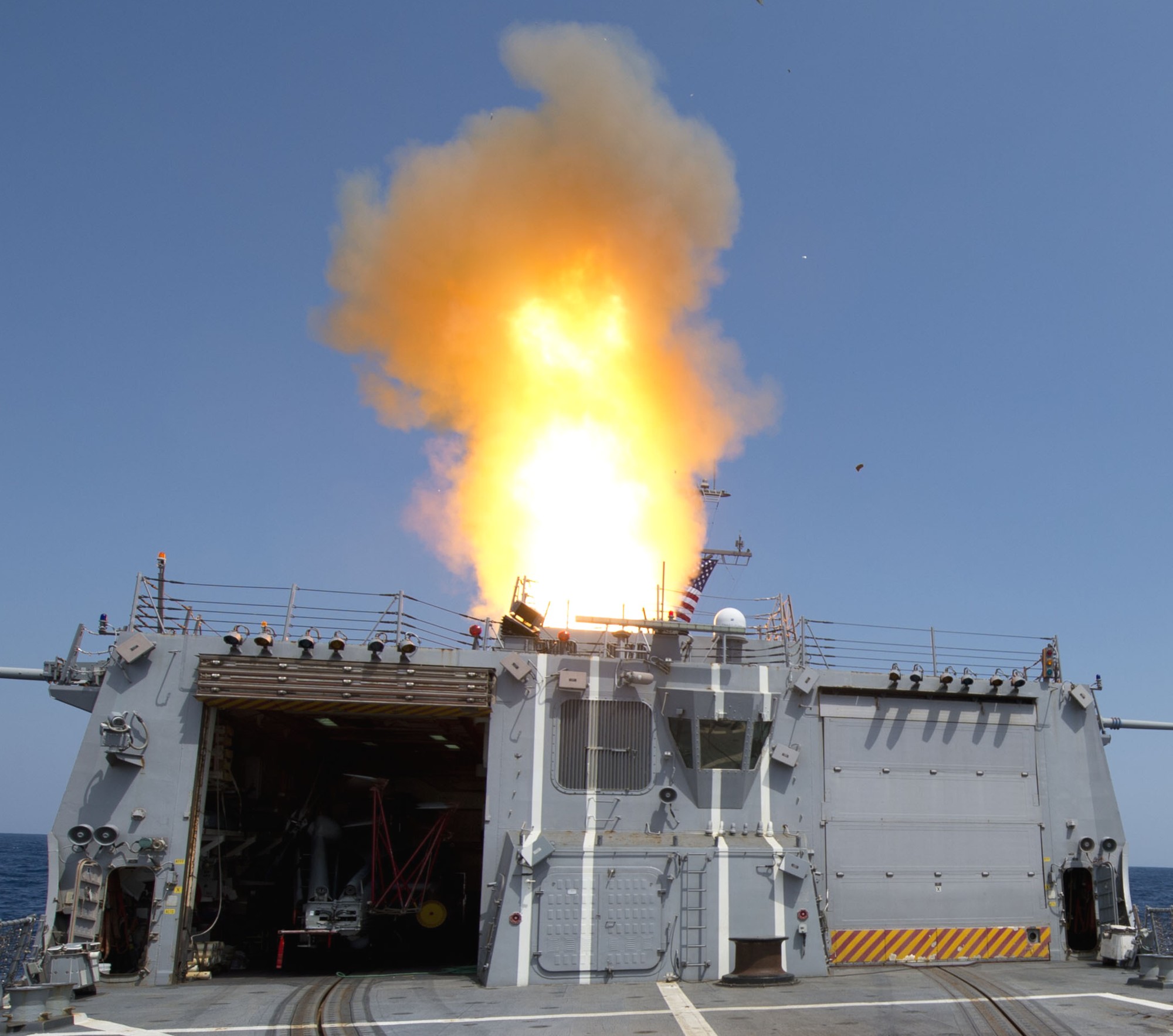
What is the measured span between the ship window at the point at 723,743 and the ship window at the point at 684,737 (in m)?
0.22

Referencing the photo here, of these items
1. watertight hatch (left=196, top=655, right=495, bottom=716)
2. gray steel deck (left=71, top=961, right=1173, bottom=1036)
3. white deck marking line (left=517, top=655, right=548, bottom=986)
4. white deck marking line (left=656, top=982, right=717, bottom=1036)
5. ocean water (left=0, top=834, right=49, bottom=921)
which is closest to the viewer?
white deck marking line (left=656, top=982, right=717, bottom=1036)

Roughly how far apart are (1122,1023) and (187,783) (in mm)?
13690

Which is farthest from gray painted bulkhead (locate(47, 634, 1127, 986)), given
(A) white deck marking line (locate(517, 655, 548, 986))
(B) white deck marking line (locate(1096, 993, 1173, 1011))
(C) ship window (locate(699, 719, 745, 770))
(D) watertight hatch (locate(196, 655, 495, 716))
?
(B) white deck marking line (locate(1096, 993, 1173, 1011))

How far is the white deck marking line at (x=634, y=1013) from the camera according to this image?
11.2 m

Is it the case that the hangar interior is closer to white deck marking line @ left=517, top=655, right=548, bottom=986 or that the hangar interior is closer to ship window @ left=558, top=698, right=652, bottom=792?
white deck marking line @ left=517, top=655, right=548, bottom=986

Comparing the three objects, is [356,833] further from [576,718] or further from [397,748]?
[576,718]

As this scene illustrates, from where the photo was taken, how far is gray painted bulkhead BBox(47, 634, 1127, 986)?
14.9 m

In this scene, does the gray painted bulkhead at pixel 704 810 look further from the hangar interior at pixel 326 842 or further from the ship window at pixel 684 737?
the hangar interior at pixel 326 842

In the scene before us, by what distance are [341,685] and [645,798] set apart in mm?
5457

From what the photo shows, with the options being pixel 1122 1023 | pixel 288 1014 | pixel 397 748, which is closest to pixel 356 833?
pixel 397 748

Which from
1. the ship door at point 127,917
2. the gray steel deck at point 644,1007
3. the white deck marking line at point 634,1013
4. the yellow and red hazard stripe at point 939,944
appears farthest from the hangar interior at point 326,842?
the yellow and red hazard stripe at point 939,944

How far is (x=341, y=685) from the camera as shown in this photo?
15977 mm

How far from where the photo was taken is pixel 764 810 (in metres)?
16.6

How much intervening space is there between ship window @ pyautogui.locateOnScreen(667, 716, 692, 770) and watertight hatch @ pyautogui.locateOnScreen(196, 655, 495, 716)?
3284 millimetres
